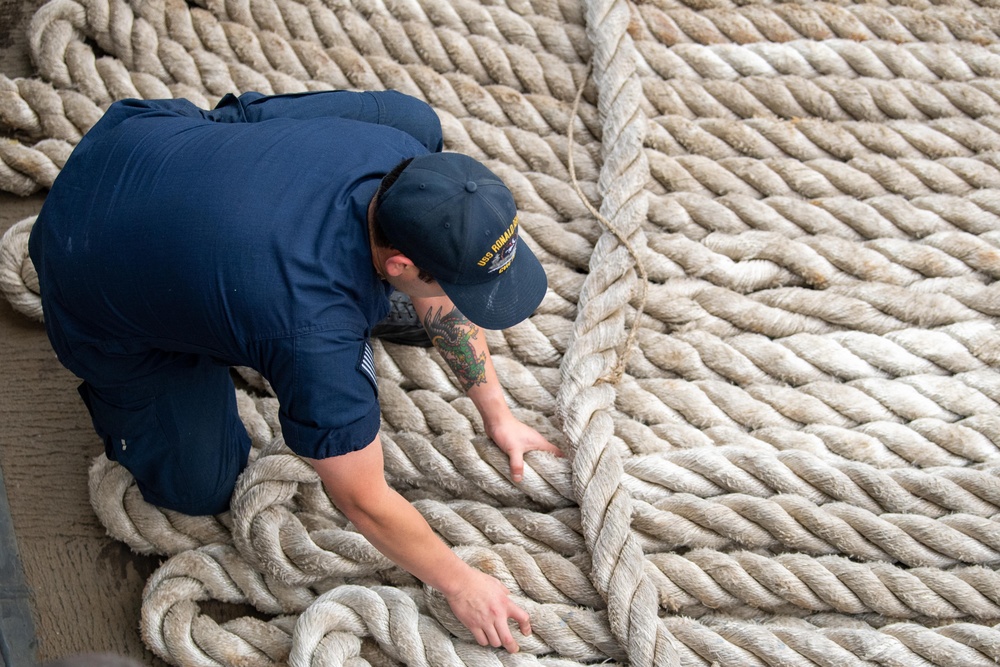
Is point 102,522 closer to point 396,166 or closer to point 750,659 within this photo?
point 396,166

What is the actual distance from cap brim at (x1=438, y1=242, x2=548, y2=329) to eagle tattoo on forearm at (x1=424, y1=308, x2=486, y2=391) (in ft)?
0.69

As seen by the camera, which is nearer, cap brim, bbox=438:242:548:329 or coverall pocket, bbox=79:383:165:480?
cap brim, bbox=438:242:548:329

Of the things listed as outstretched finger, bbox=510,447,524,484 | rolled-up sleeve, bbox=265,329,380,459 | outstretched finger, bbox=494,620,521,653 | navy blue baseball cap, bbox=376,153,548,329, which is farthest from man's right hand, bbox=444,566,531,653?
navy blue baseball cap, bbox=376,153,548,329

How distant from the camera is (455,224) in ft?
3.96

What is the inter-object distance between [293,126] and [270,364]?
1.24ft

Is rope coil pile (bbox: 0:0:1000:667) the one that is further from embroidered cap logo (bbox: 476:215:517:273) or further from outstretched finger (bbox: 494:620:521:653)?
embroidered cap logo (bbox: 476:215:517:273)

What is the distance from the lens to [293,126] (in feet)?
4.48

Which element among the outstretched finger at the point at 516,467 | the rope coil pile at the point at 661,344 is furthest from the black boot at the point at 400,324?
the outstretched finger at the point at 516,467

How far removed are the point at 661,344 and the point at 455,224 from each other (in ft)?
2.14

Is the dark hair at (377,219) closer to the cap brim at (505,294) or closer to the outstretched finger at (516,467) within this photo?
the cap brim at (505,294)

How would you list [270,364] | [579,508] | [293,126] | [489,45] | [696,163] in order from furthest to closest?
[489,45]
[696,163]
[579,508]
[293,126]
[270,364]

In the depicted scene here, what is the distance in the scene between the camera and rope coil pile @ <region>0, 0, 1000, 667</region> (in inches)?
57.4

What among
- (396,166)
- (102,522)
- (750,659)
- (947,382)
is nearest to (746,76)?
(947,382)

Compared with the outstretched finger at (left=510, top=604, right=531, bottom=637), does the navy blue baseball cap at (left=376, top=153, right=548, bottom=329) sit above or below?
above
